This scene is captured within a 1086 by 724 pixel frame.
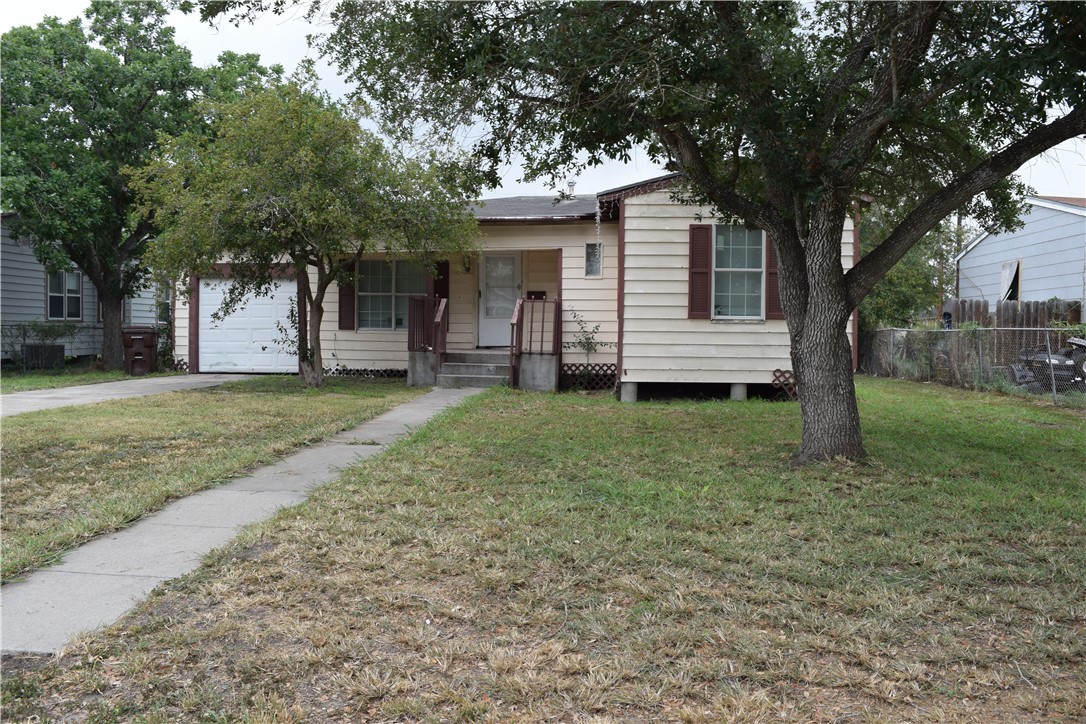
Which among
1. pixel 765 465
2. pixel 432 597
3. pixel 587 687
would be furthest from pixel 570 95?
pixel 587 687

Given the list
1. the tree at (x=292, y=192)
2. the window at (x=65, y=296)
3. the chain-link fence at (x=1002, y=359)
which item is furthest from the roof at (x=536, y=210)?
the window at (x=65, y=296)

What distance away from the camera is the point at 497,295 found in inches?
594

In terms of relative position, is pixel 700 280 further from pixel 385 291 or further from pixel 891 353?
pixel 891 353

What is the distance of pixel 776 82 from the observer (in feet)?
21.4

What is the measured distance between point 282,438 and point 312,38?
12.6 ft

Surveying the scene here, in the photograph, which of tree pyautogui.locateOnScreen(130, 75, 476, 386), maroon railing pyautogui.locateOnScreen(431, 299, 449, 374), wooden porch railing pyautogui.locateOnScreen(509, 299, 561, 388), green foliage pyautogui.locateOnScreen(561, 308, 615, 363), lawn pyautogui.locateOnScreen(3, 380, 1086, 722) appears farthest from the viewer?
green foliage pyautogui.locateOnScreen(561, 308, 615, 363)

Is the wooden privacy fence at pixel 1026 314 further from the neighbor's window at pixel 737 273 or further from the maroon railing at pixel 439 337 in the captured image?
the maroon railing at pixel 439 337

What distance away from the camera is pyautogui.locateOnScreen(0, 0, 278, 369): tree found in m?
14.8

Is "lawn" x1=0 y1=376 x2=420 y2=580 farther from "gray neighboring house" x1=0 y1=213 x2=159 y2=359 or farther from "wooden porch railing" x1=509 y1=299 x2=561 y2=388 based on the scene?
"gray neighboring house" x1=0 y1=213 x2=159 y2=359

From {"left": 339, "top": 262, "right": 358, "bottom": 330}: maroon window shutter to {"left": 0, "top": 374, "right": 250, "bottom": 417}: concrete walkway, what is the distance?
2234mm

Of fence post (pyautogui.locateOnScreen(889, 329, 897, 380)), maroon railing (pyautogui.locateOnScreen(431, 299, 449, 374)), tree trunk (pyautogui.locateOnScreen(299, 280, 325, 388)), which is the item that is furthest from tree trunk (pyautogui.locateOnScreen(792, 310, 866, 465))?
fence post (pyautogui.locateOnScreen(889, 329, 897, 380))

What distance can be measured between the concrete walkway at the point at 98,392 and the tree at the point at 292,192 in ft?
6.53

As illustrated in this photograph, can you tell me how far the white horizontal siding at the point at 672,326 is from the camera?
451 inches

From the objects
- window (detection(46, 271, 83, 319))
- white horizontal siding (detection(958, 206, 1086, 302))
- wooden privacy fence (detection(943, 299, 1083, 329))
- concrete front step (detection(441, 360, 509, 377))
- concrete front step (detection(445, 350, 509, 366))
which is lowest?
concrete front step (detection(441, 360, 509, 377))
